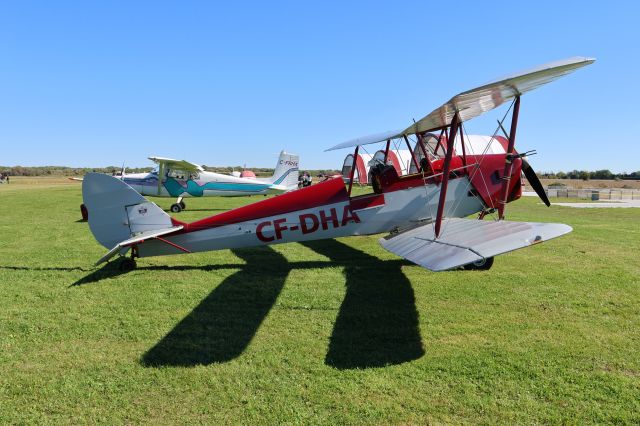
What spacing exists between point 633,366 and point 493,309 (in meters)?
1.62

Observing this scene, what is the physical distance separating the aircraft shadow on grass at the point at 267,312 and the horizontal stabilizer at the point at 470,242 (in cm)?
80

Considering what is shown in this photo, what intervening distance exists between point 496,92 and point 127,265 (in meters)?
6.68

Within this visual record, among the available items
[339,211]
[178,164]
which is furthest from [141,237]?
[178,164]

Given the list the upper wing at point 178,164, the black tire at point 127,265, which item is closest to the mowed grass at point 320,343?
the black tire at point 127,265

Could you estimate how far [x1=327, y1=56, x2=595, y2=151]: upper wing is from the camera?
459 centimetres

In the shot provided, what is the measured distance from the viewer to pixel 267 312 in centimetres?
511

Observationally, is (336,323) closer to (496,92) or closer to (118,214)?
(496,92)

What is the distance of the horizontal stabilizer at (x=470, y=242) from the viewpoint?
3940mm

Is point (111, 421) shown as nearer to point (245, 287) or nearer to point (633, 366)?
point (245, 287)

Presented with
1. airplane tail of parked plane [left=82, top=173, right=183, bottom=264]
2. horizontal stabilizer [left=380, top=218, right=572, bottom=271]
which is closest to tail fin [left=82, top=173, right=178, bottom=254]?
airplane tail of parked plane [left=82, top=173, right=183, bottom=264]

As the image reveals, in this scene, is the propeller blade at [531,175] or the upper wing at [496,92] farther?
the propeller blade at [531,175]

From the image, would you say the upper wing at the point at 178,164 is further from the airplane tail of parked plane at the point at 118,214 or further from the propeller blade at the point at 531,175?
the propeller blade at the point at 531,175

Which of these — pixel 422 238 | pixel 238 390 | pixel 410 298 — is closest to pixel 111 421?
pixel 238 390

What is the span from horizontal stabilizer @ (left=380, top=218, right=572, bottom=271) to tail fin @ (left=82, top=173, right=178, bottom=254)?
424cm
